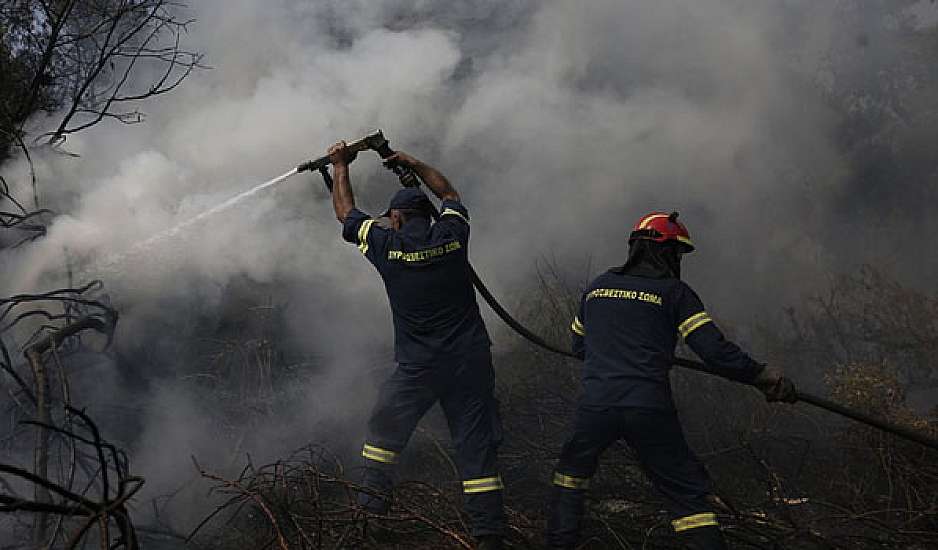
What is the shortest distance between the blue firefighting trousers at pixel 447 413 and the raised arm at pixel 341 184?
0.89 m

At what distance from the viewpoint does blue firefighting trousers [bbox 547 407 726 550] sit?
3.56 meters

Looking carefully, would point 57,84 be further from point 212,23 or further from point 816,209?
point 816,209

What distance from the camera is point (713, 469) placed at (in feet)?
16.5

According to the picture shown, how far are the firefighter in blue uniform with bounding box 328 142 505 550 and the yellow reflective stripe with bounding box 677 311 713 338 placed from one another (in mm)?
1020

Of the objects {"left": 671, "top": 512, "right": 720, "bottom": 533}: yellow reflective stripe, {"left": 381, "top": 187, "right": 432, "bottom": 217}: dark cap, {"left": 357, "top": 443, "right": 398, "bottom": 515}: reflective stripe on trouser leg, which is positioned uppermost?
{"left": 381, "top": 187, "right": 432, "bottom": 217}: dark cap

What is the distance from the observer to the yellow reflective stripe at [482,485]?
384cm

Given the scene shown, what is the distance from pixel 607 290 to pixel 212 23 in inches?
219

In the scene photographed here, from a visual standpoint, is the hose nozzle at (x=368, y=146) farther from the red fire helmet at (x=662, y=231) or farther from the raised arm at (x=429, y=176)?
the red fire helmet at (x=662, y=231)

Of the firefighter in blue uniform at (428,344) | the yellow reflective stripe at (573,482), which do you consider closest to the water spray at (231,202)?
the firefighter in blue uniform at (428,344)

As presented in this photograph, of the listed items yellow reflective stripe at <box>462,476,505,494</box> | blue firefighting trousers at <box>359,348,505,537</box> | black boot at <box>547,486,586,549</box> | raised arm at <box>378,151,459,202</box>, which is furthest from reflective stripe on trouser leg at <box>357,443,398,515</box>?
raised arm at <box>378,151,459,202</box>

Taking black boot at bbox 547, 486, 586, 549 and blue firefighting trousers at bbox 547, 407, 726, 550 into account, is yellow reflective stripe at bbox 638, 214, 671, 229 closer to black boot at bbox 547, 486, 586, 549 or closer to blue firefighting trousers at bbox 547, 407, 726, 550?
blue firefighting trousers at bbox 547, 407, 726, 550

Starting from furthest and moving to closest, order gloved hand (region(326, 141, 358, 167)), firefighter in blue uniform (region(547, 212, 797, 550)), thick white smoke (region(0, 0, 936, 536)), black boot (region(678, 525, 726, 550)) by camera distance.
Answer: thick white smoke (region(0, 0, 936, 536)) < gloved hand (region(326, 141, 358, 167)) < firefighter in blue uniform (region(547, 212, 797, 550)) < black boot (region(678, 525, 726, 550))

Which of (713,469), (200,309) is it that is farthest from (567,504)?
(200,309)

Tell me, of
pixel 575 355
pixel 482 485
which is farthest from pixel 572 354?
pixel 482 485
